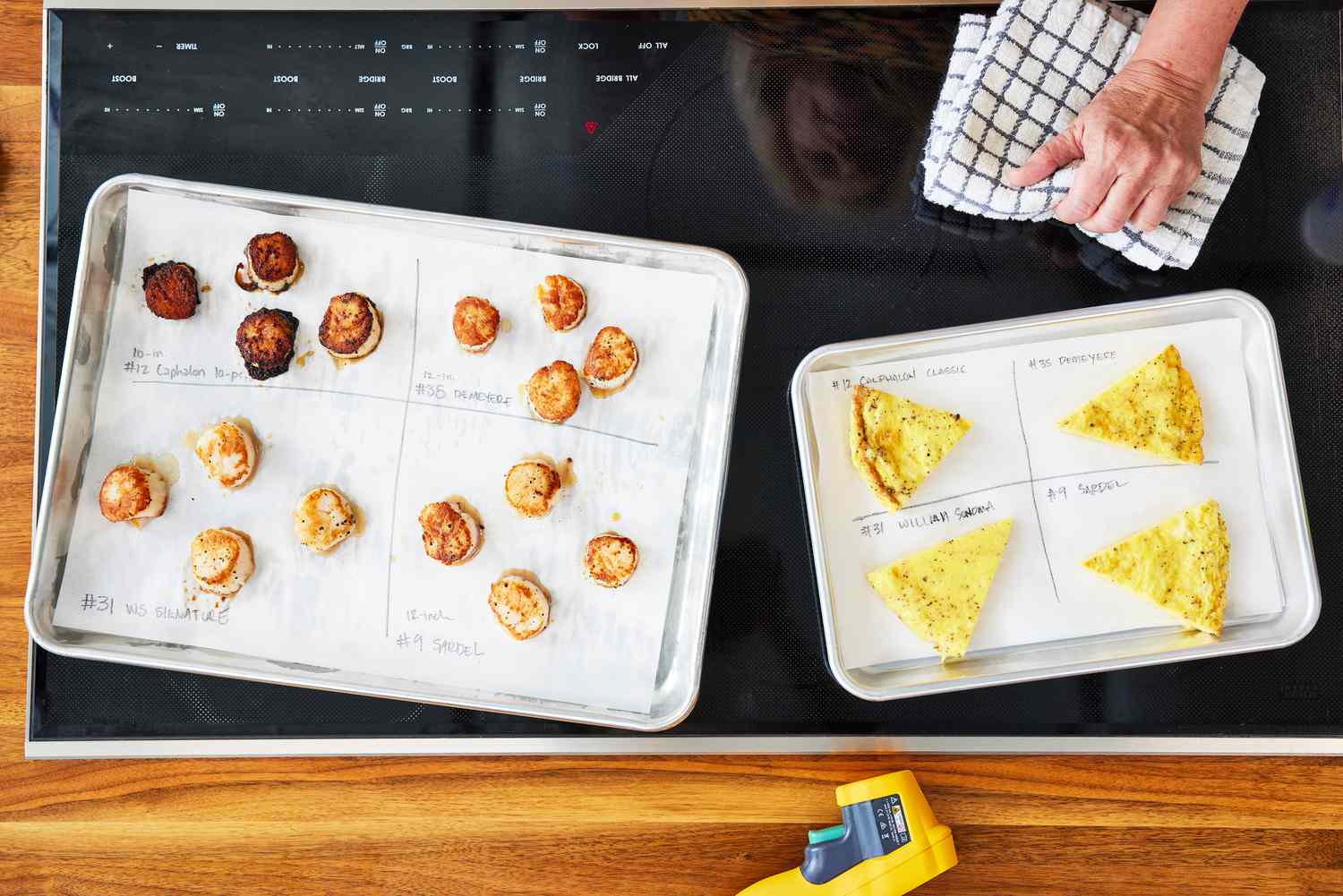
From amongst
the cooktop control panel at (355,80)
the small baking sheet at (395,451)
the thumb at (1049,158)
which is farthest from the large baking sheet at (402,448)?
the thumb at (1049,158)

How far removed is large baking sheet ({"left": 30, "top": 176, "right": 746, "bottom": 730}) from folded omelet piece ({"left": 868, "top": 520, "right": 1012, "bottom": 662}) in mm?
248

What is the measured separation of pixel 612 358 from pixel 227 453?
50 cm

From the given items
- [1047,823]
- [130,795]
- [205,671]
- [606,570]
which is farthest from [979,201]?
[130,795]

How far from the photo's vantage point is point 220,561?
3.48 feet

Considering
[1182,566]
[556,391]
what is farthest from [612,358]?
[1182,566]

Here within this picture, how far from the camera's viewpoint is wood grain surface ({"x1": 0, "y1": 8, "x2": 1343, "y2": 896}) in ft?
3.76

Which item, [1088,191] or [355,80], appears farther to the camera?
[355,80]

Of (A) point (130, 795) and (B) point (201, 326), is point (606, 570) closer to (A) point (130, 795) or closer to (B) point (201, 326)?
(B) point (201, 326)

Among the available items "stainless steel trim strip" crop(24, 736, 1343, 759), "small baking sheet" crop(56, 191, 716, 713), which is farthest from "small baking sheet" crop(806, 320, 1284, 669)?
"small baking sheet" crop(56, 191, 716, 713)

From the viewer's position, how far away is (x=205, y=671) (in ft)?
3.46

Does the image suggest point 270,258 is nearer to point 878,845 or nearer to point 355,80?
A: point 355,80

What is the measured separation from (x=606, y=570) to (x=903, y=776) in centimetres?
47

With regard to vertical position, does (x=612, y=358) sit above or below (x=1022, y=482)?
above

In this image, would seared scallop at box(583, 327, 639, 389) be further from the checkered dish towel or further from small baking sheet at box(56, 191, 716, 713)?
the checkered dish towel
